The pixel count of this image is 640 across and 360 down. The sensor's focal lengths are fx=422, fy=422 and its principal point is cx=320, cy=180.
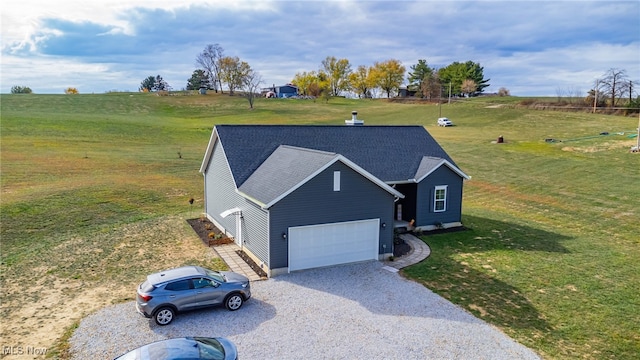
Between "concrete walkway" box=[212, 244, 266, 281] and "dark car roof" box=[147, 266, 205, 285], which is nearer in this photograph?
"dark car roof" box=[147, 266, 205, 285]

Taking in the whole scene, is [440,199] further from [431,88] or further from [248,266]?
[431,88]

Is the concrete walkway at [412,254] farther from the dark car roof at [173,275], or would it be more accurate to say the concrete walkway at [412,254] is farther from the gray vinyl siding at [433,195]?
the dark car roof at [173,275]

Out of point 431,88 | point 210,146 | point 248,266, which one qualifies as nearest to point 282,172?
point 248,266

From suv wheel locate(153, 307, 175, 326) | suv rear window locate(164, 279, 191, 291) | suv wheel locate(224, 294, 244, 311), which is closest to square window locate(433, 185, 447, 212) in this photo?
suv wheel locate(224, 294, 244, 311)

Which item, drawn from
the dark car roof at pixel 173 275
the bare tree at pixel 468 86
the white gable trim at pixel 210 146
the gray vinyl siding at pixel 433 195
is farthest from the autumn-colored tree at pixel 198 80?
the dark car roof at pixel 173 275

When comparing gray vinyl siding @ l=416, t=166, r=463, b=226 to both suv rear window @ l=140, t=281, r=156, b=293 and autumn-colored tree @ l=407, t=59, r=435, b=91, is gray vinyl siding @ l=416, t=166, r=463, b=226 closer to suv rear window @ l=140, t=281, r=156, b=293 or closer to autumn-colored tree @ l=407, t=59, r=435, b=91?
suv rear window @ l=140, t=281, r=156, b=293
